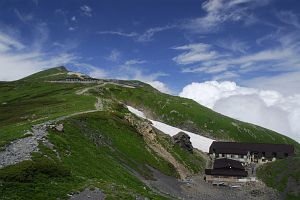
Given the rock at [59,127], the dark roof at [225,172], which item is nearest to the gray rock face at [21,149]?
the rock at [59,127]

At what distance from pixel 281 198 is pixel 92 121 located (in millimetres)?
51915

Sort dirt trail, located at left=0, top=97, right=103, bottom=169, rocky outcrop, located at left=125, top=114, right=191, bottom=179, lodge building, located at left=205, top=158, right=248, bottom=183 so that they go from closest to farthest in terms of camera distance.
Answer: dirt trail, located at left=0, top=97, right=103, bottom=169 → rocky outcrop, located at left=125, top=114, right=191, bottom=179 → lodge building, located at left=205, top=158, right=248, bottom=183

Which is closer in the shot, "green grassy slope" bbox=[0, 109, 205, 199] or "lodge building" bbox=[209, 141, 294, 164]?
"green grassy slope" bbox=[0, 109, 205, 199]

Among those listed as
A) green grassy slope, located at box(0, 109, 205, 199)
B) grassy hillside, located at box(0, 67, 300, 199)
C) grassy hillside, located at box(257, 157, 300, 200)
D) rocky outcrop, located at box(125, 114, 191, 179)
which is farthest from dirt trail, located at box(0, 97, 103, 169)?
grassy hillside, located at box(257, 157, 300, 200)

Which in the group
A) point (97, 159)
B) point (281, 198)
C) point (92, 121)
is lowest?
point (281, 198)

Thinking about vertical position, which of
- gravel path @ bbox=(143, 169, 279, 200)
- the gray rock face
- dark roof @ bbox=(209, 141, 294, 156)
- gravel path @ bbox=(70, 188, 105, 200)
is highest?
the gray rock face

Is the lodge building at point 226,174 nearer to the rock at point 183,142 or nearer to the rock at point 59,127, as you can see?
the rock at point 183,142

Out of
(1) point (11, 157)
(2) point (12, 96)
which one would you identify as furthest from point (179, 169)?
(2) point (12, 96)

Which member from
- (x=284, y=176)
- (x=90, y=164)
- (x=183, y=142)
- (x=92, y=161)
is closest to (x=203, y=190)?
(x=284, y=176)

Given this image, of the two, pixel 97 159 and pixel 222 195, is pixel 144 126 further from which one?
pixel 97 159

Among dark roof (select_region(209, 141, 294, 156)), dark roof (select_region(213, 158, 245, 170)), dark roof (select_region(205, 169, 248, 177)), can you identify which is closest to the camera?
dark roof (select_region(205, 169, 248, 177))

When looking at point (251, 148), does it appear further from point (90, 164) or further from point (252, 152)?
point (90, 164)

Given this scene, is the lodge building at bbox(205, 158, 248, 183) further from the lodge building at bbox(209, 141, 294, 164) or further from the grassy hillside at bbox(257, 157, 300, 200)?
the lodge building at bbox(209, 141, 294, 164)

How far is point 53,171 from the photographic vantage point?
4297 centimetres
